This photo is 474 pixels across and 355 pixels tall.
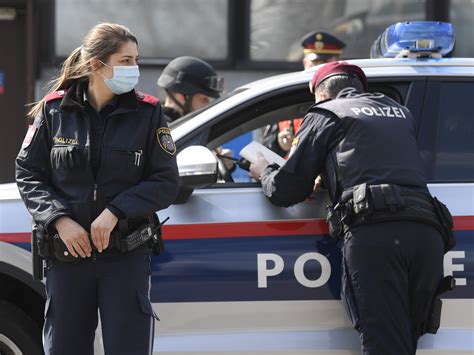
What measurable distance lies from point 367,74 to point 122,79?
4.28ft

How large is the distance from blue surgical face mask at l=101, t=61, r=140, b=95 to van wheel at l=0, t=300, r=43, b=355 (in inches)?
49.1

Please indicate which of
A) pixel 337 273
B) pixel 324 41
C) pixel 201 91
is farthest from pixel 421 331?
pixel 324 41

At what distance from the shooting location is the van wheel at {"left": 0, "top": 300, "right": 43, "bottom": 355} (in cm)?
429

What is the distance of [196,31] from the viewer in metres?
9.09

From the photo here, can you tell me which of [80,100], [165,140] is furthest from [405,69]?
[80,100]

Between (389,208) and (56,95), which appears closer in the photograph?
(56,95)

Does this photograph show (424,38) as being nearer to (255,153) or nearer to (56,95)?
(255,153)

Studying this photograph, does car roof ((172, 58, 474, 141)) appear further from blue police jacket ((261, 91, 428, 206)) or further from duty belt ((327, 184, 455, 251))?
duty belt ((327, 184, 455, 251))

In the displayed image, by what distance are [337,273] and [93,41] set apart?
1.41 m

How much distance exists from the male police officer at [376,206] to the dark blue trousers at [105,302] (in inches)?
33.0

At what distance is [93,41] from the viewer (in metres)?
3.64

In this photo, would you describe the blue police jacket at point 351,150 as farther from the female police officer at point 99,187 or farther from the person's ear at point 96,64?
the person's ear at point 96,64

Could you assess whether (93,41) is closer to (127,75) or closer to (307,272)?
(127,75)

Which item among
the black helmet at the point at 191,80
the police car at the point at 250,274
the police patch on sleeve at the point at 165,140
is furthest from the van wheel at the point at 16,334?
the black helmet at the point at 191,80
